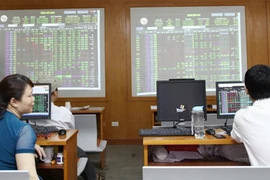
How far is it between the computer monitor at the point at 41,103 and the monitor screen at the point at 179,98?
1.03 metres

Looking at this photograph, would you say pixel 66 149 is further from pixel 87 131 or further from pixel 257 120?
pixel 257 120

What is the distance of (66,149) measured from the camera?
197 centimetres

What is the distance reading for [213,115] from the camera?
2.95 meters

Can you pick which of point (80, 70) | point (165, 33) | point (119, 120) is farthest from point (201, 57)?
point (80, 70)

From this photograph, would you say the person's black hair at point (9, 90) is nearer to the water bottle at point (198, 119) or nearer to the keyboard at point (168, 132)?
the keyboard at point (168, 132)

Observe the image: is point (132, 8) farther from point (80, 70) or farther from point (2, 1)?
point (2, 1)

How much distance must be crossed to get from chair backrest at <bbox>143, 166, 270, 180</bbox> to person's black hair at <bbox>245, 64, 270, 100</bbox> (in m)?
0.83

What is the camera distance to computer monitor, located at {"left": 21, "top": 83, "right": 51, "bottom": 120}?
2.40 meters

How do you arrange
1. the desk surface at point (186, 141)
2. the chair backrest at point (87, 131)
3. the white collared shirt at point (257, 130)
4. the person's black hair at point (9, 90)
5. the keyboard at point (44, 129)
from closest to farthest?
the person's black hair at point (9, 90), the white collared shirt at point (257, 130), the desk surface at point (186, 141), the keyboard at point (44, 129), the chair backrest at point (87, 131)

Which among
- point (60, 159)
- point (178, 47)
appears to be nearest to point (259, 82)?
point (60, 159)

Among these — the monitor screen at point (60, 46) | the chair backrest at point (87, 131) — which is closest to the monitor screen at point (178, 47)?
the monitor screen at point (60, 46)

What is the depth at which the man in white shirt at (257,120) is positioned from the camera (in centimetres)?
142

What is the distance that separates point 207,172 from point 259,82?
928 mm

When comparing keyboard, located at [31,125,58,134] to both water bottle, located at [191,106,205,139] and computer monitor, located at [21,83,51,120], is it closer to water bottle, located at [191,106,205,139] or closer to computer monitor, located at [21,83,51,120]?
computer monitor, located at [21,83,51,120]
